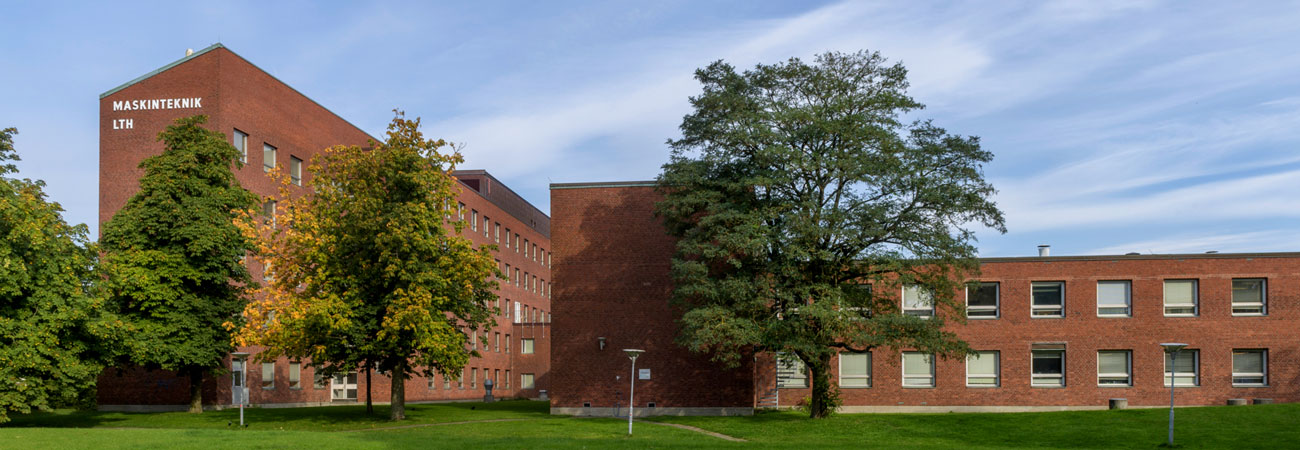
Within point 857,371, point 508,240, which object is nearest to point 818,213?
point 857,371

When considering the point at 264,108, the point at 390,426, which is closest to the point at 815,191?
the point at 390,426

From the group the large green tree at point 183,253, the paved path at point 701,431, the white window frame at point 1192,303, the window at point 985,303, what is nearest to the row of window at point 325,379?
the large green tree at point 183,253

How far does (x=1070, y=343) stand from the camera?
4391 cm

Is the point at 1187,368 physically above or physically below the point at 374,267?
below

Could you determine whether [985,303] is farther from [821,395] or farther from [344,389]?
[344,389]

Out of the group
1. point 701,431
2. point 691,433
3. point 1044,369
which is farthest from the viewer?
point 1044,369

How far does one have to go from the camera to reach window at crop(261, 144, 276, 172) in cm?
5150

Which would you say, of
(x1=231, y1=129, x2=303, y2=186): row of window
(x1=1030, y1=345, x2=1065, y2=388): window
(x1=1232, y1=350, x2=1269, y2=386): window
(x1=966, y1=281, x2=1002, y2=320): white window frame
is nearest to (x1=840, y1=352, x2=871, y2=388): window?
(x1=966, y1=281, x2=1002, y2=320): white window frame

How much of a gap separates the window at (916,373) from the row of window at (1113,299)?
1892 mm

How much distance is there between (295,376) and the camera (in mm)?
54062

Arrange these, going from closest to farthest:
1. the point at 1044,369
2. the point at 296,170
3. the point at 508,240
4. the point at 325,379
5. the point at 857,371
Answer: the point at 325,379 < the point at 1044,369 < the point at 857,371 < the point at 296,170 < the point at 508,240

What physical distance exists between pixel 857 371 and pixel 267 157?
28946mm

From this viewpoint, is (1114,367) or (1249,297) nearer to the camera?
(1249,297)

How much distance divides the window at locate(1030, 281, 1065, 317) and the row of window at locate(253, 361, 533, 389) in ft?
75.4
